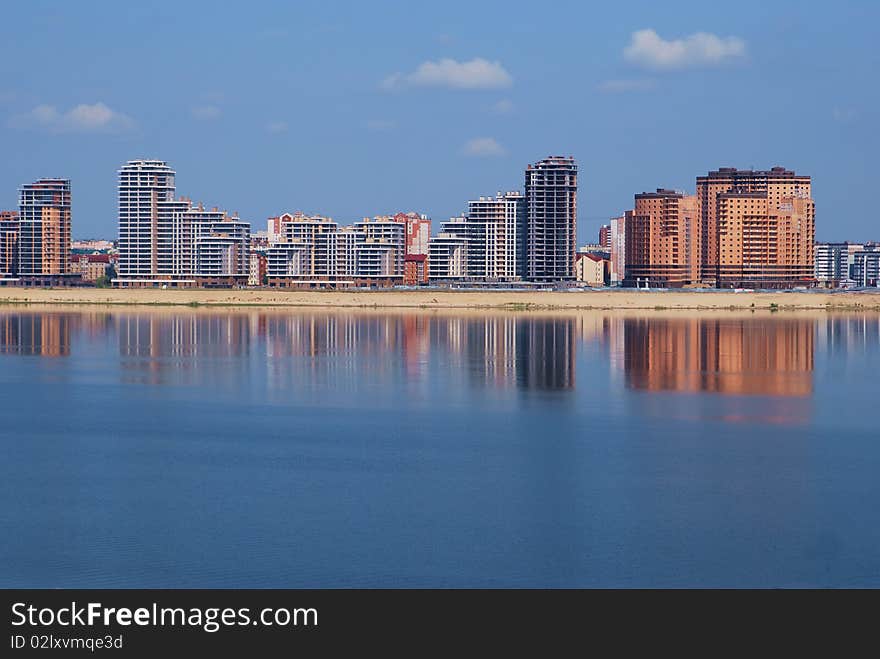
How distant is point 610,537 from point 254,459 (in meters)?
7.47

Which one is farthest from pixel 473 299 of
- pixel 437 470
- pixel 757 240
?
pixel 437 470

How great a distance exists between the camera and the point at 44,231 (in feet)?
361

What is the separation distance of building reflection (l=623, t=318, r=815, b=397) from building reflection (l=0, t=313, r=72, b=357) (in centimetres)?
1905

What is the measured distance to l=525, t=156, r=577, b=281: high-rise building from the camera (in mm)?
102625

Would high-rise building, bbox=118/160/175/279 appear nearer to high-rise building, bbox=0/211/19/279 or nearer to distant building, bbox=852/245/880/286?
high-rise building, bbox=0/211/19/279

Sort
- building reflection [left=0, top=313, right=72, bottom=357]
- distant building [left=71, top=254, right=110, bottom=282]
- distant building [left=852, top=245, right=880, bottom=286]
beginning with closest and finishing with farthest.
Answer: building reflection [left=0, top=313, right=72, bottom=357], distant building [left=71, top=254, right=110, bottom=282], distant building [left=852, top=245, right=880, bottom=286]

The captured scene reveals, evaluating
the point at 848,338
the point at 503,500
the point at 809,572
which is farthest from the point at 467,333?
the point at 809,572

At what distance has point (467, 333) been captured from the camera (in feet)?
184

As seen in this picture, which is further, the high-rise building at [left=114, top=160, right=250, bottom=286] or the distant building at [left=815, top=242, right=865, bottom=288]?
the distant building at [left=815, top=242, right=865, bottom=288]

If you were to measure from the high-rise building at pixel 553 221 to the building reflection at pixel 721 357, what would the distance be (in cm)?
3678

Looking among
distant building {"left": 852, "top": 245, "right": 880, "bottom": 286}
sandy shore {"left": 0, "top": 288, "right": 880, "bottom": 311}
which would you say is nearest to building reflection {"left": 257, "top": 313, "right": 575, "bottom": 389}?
sandy shore {"left": 0, "top": 288, "right": 880, "bottom": 311}

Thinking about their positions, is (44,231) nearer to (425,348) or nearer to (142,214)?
(142,214)

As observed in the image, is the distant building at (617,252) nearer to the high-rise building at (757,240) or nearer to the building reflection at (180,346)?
the high-rise building at (757,240)
